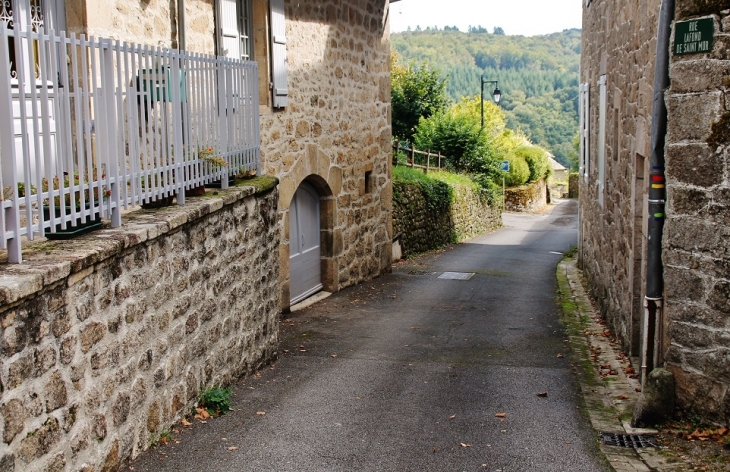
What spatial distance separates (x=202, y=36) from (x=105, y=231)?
4803 mm

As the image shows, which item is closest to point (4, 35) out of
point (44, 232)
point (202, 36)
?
point (44, 232)

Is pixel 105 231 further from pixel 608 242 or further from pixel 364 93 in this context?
pixel 364 93

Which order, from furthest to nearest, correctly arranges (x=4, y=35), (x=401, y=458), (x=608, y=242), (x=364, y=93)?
1. (x=364, y=93)
2. (x=608, y=242)
3. (x=401, y=458)
4. (x=4, y=35)

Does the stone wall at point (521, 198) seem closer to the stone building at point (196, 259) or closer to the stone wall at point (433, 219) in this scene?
the stone wall at point (433, 219)

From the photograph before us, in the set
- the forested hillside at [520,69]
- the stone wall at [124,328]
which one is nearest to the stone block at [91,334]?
the stone wall at [124,328]

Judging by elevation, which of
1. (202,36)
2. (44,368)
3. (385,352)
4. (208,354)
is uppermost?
(202,36)

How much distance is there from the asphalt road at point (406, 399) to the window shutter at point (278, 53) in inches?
114

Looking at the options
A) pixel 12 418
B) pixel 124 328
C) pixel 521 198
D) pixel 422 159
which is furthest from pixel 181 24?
pixel 521 198

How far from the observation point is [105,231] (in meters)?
4.82

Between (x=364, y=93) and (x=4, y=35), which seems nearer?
(x=4, y=35)

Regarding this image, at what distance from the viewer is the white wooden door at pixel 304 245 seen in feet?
39.1

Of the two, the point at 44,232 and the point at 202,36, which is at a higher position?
the point at 202,36

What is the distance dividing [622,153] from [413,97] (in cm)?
2441

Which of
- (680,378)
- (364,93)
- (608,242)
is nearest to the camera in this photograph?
(680,378)
